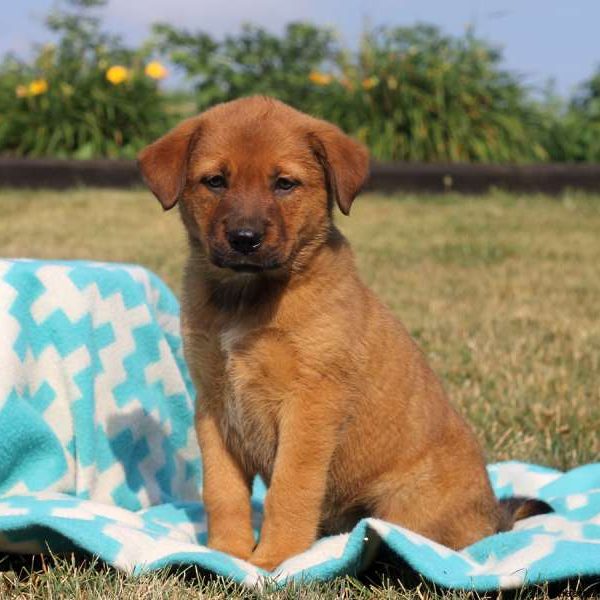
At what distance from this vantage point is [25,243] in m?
9.20

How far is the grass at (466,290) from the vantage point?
299 cm

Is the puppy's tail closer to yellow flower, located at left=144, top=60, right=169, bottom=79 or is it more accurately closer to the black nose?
the black nose

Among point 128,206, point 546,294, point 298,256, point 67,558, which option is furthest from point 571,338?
point 128,206

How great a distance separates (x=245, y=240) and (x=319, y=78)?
10725mm

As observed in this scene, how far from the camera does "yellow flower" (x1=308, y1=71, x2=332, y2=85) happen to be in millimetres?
13391

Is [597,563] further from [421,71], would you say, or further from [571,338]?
[421,71]

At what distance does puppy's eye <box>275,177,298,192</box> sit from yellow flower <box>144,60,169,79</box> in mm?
10959

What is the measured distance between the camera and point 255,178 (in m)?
3.15

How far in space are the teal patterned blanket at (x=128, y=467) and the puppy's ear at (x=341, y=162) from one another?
1.02 meters

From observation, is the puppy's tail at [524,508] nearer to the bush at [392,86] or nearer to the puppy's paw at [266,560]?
the puppy's paw at [266,560]

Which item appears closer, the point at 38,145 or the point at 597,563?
the point at 597,563

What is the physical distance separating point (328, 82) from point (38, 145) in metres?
3.80

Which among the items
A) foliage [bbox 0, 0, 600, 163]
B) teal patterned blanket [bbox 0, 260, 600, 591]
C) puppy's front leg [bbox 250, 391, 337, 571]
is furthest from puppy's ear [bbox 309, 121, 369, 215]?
foliage [bbox 0, 0, 600, 163]

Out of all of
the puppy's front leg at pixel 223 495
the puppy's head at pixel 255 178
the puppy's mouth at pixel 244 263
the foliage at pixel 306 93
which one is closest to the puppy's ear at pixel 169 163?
the puppy's head at pixel 255 178
